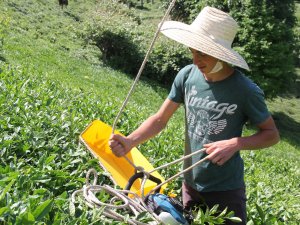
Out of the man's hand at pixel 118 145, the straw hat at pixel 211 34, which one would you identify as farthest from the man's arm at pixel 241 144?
the man's hand at pixel 118 145

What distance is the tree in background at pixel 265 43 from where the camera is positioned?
22500 millimetres

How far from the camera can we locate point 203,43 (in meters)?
3.17

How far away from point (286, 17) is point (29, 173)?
75.2 ft

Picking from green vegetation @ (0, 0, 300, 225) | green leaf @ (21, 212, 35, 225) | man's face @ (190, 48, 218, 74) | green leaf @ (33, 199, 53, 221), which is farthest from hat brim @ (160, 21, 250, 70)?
green leaf @ (21, 212, 35, 225)

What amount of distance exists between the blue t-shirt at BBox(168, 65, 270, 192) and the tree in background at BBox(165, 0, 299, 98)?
63.5 feet

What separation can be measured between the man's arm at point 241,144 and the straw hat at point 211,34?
45 cm

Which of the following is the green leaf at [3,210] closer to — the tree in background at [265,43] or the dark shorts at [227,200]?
the dark shorts at [227,200]

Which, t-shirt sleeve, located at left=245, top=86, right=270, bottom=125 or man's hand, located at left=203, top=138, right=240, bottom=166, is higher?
t-shirt sleeve, located at left=245, top=86, right=270, bottom=125

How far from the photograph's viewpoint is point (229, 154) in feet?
9.86

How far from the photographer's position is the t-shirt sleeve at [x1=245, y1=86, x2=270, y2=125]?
3.27m

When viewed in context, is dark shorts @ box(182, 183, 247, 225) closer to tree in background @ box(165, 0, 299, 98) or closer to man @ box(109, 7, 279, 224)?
man @ box(109, 7, 279, 224)

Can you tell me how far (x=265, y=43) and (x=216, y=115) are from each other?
1966 cm

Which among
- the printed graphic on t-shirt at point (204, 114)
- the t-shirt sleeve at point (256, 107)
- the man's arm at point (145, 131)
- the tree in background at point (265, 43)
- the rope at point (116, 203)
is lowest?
the tree in background at point (265, 43)

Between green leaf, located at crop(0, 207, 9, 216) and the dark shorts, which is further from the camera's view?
the dark shorts
